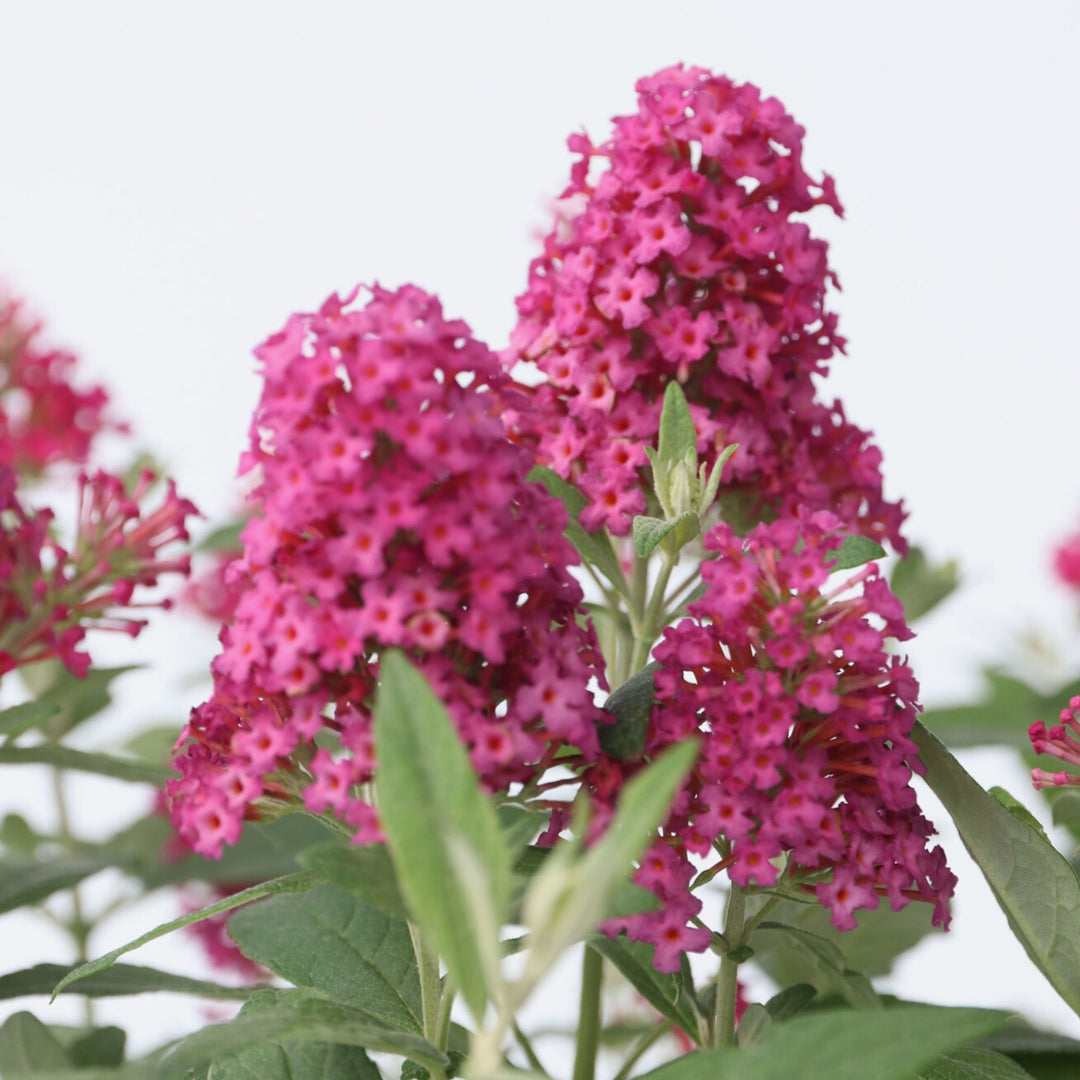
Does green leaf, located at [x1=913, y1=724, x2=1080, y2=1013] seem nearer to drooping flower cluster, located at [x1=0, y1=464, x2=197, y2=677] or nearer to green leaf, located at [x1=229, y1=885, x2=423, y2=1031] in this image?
green leaf, located at [x1=229, y1=885, x2=423, y2=1031]

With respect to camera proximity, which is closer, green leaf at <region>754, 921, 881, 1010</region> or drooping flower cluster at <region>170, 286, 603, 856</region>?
drooping flower cluster at <region>170, 286, 603, 856</region>

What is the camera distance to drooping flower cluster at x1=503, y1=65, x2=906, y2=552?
1.12 m

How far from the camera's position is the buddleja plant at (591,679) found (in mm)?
698

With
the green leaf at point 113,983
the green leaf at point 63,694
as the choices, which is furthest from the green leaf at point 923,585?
the green leaf at point 63,694

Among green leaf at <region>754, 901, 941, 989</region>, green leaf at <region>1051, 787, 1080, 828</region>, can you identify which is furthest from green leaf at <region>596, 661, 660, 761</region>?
green leaf at <region>754, 901, 941, 989</region>

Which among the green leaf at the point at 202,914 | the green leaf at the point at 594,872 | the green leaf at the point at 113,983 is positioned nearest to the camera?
the green leaf at the point at 594,872

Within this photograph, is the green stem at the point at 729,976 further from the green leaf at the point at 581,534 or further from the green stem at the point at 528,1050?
the green leaf at the point at 581,534

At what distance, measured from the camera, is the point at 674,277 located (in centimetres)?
115

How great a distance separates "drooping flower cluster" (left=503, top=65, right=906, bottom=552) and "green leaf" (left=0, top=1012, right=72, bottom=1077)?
588mm

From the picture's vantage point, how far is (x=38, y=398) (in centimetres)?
210

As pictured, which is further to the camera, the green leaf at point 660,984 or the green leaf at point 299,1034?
the green leaf at point 660,984

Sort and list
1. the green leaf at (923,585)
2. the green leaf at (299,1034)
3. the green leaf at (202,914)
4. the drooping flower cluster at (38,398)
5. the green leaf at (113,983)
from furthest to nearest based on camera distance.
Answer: the drooping flower cluster at (38,398) < the green leaf at (923,585) < the green leaf at (113,983) < the green leaf at (202,914) < the green leaf at (299,1034)

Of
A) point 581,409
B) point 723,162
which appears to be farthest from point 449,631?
point 723,162

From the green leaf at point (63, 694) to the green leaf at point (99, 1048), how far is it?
39 centimetres
